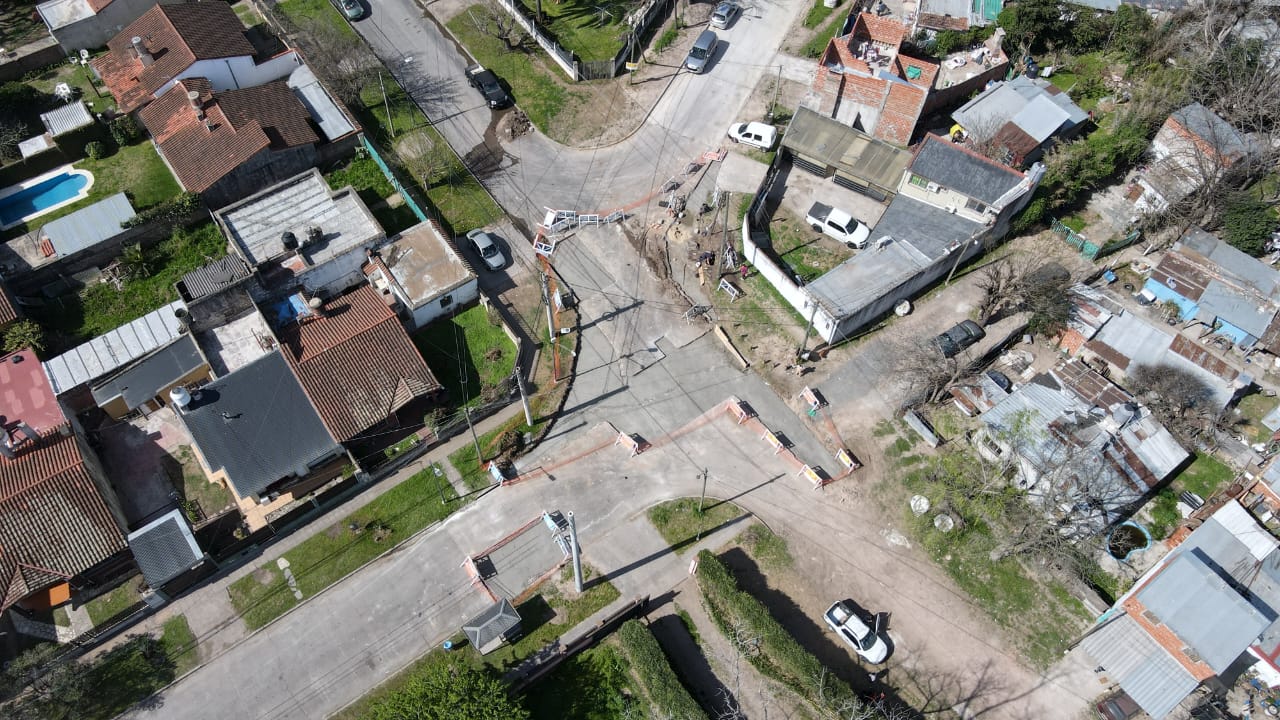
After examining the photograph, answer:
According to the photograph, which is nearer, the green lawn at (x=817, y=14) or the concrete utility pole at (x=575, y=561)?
the concrete utility pole at (x=575, y=561)

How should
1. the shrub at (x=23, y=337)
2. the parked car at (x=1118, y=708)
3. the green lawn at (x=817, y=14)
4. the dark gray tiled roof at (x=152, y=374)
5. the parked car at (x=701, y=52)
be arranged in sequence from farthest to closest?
the green lawn at (x=817, y=14), the parked car at (x=701, y=52), the shrub at (x=23, y=337), the dark gray tiled roof at (x=152, y=374), the parked car at (x=1118, y=708)

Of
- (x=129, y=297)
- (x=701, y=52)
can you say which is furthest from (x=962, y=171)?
(x=129, y=297)

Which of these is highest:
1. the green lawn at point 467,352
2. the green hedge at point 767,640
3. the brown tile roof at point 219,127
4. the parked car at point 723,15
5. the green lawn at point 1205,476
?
the brown tile roof at point 219,127

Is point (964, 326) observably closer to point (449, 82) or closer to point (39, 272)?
point (449, 82)

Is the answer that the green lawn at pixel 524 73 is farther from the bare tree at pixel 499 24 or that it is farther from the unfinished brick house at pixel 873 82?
the unfinished brick house at pixel 873 82

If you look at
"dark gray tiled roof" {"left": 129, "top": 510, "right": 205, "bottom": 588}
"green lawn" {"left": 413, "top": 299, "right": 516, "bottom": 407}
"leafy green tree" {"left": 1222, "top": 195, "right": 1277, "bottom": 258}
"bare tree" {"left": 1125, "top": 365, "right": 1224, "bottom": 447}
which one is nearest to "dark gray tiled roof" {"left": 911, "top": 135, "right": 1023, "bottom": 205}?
"bare tree" {"left": 1125, "top": 365, "right": 1224, "bottom": 447}

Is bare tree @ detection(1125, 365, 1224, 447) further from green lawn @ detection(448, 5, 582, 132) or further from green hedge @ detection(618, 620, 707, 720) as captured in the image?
green lawn @ detection(448, 5, 582, 132)

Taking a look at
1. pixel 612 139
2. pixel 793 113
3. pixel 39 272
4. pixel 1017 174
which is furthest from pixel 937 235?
pixel 39 272

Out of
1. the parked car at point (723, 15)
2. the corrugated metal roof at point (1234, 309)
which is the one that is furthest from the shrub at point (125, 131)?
the corrugated metal roof at point (1234, 309)

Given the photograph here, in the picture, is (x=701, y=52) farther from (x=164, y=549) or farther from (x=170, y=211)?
(x=164, y=549)
